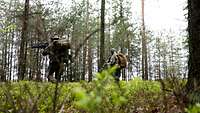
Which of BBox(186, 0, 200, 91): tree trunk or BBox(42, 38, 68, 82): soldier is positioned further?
BBox(186, 0, 200, 91): tree trunk

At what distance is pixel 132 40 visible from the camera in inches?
2454

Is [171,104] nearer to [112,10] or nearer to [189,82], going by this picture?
[189,82]

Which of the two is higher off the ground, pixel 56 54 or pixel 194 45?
pixel 194 45

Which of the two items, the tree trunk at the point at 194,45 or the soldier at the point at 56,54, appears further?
the tree trunk at the point at 194,45

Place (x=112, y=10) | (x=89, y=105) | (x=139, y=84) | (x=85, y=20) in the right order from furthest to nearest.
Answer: (x=85, y=20) < (x=112, y=10) < (x=139, y=84) < (x=89, y=105)

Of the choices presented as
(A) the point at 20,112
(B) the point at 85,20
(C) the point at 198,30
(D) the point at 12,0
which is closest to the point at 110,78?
(A) the point at 20,112

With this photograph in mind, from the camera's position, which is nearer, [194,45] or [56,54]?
[56,54]

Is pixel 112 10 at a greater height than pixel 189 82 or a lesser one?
greater

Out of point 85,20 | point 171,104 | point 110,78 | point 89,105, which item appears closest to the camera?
point 89,105

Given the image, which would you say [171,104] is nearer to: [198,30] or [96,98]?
[198,30]

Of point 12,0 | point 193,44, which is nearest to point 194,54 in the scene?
point 193,44

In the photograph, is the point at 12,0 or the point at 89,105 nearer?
the point at 89,105

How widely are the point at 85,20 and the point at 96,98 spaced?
57.7 m

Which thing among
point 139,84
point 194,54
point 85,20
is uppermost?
point 85,20
